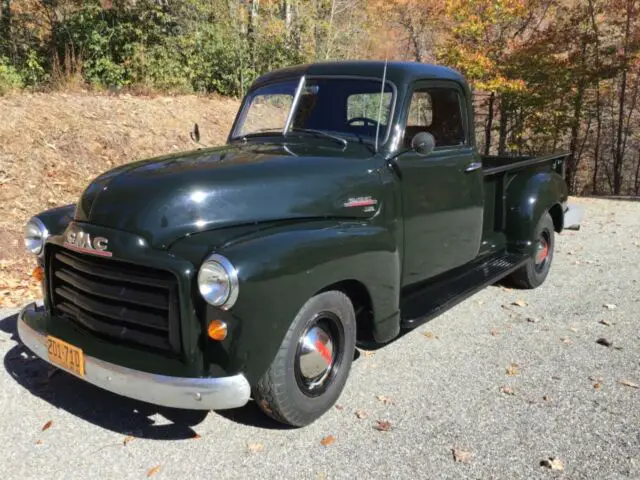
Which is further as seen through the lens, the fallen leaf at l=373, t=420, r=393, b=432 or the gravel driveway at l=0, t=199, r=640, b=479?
the fallen leaf at l=373, t=420, r=393, b=432

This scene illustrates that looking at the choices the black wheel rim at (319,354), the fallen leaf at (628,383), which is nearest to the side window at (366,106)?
the black wheel rim at (319,354)

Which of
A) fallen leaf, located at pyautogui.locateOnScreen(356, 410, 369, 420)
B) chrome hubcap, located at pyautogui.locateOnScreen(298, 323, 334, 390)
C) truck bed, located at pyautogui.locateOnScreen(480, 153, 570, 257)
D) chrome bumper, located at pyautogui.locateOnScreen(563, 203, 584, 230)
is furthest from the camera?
chrome bumper, located at pyautogui.locateOnScreen(563, 203, 584, 230)

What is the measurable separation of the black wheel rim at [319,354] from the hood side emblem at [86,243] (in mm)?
1077

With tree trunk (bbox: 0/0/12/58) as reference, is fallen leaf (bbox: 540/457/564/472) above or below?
below

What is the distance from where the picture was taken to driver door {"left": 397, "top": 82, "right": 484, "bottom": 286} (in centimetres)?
395

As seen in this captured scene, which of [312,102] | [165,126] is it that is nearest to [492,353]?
[312,102]

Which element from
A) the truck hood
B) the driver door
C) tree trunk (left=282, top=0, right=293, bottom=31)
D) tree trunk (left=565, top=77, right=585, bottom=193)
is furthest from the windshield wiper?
tree trunk (left=282, top=0, right=293, bottom=31)

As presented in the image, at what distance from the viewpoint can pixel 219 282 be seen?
2.57 metres

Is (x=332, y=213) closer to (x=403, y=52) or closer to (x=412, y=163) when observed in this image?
(x=412, y=163)

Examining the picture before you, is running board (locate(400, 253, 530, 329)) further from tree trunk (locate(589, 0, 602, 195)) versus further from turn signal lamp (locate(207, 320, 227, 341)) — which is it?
tree trunk (locate(589, 0, 602, 195))

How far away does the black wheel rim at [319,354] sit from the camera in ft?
10.0

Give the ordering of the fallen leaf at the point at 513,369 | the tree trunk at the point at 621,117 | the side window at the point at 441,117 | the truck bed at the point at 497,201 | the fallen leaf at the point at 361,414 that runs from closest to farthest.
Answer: the fallen leaf at the point at 361,414, the fallen leaf at the point at 513,369, the side window at the point at 441,117, the truck bed at the point at 497,201, the tree trunk at the point at 621,117

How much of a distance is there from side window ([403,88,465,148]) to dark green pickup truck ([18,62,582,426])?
12 mm

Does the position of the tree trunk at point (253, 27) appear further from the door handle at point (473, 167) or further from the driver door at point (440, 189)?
the door handle at point (473, 167)
